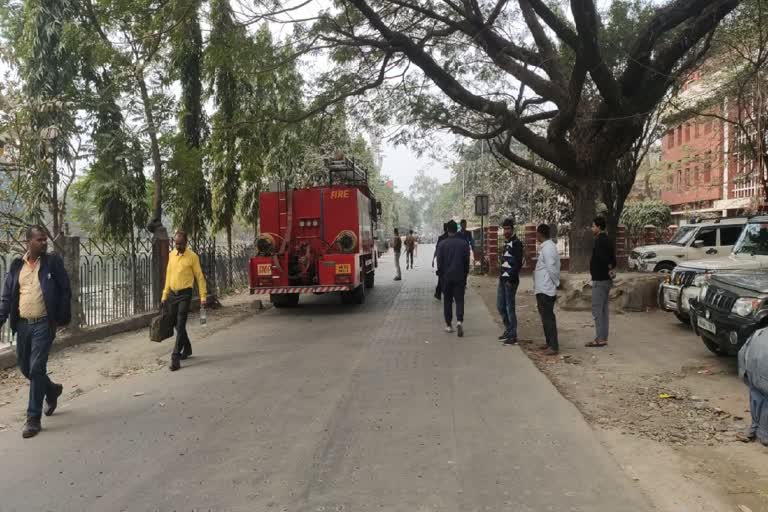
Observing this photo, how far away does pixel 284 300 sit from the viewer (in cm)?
1448

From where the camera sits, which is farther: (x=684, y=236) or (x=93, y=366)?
(x=684, y=236)

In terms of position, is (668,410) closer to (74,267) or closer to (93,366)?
(93,366)

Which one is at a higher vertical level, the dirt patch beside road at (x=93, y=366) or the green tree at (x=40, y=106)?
the green tree at (x=40, y=106)

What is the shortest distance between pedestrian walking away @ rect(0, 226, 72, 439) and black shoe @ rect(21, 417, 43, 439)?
34 mm

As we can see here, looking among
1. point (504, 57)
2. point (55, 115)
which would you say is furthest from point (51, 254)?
point (504, 57)

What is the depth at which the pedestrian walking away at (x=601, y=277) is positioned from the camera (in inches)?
348

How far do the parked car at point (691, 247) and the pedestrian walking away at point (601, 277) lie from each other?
8.75 m

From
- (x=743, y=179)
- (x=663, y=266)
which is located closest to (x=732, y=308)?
(x=663, y=266)

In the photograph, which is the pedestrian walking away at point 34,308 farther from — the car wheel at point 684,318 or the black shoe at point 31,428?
the car wheel at point 684,318

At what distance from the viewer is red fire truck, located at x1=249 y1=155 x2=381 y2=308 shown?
13.1 m

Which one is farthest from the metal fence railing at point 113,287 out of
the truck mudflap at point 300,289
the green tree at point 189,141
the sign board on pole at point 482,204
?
the sign board on pole at point 482,204

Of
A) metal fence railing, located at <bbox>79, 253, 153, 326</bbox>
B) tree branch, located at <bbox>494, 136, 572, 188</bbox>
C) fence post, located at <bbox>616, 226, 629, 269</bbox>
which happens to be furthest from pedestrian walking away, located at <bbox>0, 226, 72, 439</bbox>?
fence post, located at <bbox>616, 226, 629, 269</bbox>

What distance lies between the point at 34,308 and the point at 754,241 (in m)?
10.4

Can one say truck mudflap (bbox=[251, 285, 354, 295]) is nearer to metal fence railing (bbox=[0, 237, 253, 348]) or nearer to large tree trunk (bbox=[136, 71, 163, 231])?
metal fence railing (bbox=[0, 237, 253, 348])
